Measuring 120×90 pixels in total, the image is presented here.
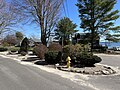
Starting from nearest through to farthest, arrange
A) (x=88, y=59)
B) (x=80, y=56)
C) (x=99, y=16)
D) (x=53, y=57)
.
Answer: (x=88, y=59) < (x=80, y=56) < (x=53, y=57) < (x=99, y=16)

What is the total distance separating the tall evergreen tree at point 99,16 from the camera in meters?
37.3

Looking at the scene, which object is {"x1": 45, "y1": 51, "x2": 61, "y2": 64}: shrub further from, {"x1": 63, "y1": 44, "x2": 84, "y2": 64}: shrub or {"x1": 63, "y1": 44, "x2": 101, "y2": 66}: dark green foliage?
{"x1": 63, "y1": 44, "x2": 84, "y2": 64}: shrub

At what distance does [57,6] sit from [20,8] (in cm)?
610

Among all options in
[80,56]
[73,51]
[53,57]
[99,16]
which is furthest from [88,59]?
[99,16]

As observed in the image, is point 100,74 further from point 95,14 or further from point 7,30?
point 7,30

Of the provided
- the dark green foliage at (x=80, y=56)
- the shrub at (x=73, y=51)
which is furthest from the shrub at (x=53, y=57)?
the shrub at (x=73, y=51)

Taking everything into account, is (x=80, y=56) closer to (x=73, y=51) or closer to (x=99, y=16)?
(x=73, y=51)

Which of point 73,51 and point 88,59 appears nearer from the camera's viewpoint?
point 88,59

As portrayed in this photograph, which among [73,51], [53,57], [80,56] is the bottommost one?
[53,57]

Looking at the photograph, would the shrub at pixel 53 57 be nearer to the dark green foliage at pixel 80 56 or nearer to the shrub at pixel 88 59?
the dark green foliage at pixel 80 56

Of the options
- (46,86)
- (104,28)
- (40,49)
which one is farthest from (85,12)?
(46,86)

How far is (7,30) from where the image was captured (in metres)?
49.4

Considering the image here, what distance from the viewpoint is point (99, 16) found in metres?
37.5

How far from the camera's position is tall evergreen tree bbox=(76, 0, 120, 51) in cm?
3734
